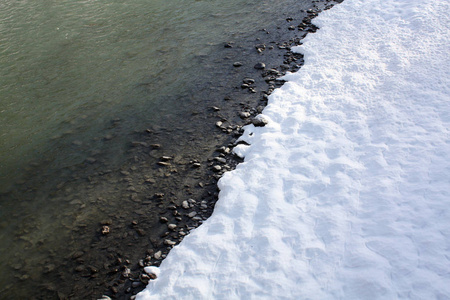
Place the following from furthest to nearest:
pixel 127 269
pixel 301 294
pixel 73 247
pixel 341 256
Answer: pixel 73 247 < pixel 127 269 < pixel 341 256 < pixel 301 294

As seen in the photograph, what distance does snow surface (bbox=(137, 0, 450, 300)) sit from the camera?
4.21 meters

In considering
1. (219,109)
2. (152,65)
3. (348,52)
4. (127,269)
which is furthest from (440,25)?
(127,269)

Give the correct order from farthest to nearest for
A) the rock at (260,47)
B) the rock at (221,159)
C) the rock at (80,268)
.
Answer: the rock at (260,47) → the rock at (221,159) → the rock at (80,268)

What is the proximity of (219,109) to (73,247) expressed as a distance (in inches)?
162

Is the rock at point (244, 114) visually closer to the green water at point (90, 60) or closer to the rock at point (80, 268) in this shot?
the green water at point (90, 60)

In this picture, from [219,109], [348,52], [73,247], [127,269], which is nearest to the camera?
[127,269]

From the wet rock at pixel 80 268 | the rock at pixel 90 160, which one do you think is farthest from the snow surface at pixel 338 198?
the rock at pixel 90 160

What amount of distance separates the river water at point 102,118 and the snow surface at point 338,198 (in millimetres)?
925

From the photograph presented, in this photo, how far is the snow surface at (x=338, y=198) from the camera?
13.8 ft

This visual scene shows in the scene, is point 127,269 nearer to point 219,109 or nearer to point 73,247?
point 73,247

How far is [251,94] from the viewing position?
27.0ft

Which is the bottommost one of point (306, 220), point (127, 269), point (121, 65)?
point (127, 269)

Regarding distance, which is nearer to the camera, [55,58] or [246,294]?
[246,294]

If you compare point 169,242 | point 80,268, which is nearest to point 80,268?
point 80,268
